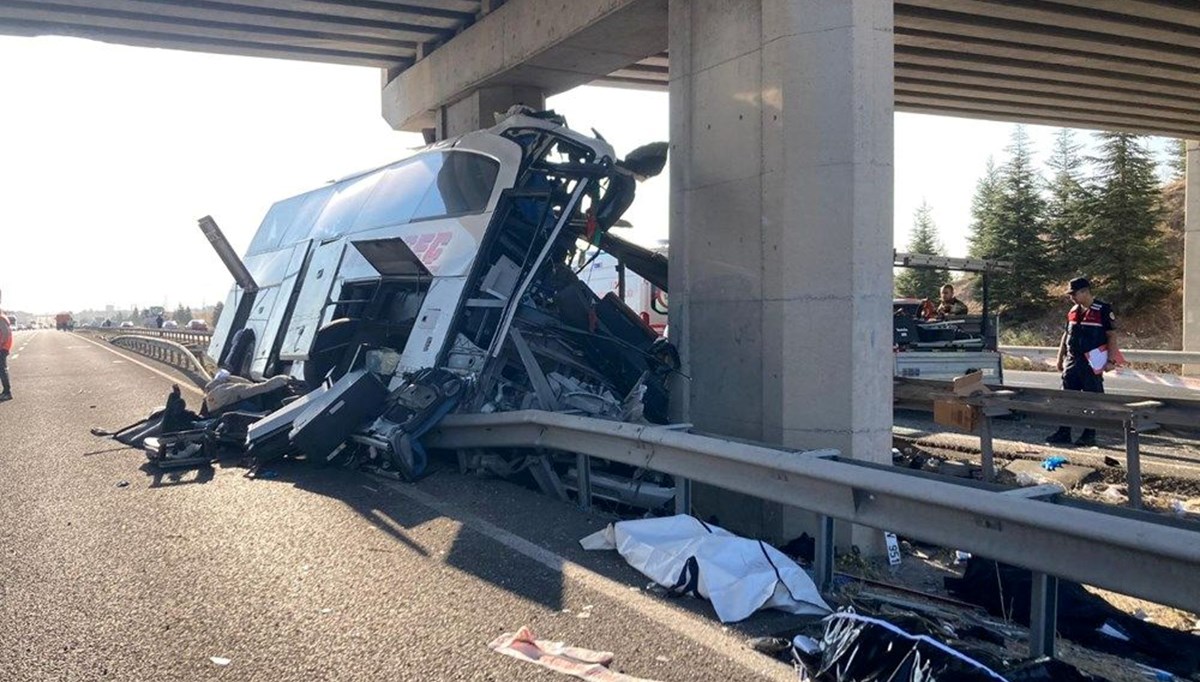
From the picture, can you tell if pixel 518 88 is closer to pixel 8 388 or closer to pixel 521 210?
pixel 521 210

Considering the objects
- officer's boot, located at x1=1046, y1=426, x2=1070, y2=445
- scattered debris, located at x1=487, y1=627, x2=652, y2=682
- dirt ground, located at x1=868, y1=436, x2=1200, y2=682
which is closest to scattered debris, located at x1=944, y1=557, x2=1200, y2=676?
dirt ground, located at x1=868, y1=436, x2=1200, y2=682

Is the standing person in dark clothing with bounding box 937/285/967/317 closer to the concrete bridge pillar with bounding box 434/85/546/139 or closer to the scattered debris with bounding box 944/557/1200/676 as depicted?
the concrete bridge pillar with bounding box 434/85/546/139

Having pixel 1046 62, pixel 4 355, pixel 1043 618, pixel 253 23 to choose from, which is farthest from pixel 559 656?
pixel 4 355

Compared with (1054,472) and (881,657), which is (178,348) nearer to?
(1054,472)

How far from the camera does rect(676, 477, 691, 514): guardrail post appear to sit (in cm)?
552

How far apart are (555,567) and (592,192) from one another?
424cm

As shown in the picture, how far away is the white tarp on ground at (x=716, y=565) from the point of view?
13.9ft

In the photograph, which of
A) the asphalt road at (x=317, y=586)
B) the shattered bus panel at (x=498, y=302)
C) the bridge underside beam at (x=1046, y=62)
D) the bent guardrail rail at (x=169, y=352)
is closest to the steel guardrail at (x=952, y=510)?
the asphalt road at (x=317, y=586)

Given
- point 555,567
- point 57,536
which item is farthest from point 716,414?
point 57,536

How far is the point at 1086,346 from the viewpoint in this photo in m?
10.2

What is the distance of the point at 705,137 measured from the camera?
755cm

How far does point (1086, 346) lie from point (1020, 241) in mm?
32959

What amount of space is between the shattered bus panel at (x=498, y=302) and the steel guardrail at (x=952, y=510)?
1629 millimetres

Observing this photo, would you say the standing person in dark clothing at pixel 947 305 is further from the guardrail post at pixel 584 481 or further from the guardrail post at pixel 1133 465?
the guardrail post at pixel 584 481
